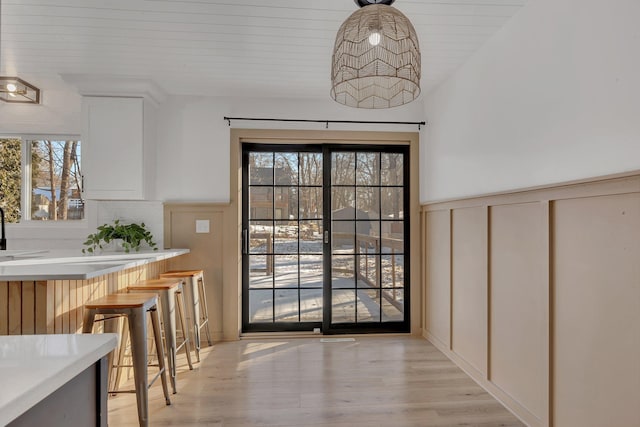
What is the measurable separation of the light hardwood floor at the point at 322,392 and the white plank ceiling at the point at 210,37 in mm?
2481

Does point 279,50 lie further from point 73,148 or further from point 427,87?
point 73,148

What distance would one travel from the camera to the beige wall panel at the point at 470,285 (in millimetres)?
→ 2646

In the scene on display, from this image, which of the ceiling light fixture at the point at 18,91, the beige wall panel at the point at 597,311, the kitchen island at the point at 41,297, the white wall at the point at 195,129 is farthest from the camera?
the white wall at the point at 195,129

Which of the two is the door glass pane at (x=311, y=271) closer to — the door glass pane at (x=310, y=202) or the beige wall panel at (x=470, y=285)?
the door glass pane at (x=310, y=202)

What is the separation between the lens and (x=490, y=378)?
256cm

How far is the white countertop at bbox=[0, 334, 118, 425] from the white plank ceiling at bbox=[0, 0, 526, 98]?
2021mm

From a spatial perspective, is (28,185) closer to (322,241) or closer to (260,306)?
(260,306)

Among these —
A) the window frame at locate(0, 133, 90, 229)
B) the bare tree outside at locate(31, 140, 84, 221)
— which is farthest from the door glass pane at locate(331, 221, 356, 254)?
the bare tree outside at locate(31, 140, 84, 221)

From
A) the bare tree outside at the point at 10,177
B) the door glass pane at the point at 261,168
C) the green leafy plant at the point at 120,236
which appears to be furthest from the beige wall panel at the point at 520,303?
the bare tree outside at the point at 10,177

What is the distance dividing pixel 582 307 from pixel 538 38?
4.84 ft

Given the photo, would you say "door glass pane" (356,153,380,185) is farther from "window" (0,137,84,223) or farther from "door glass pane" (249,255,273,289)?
"window" (0,137,84,223)

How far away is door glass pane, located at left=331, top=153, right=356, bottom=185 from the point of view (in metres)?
3.83

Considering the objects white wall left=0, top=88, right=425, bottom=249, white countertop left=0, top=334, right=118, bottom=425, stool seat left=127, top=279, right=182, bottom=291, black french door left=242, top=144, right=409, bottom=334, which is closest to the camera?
white countertop left=0, top=334, right=118, bottom=425

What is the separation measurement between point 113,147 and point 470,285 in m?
3.29
